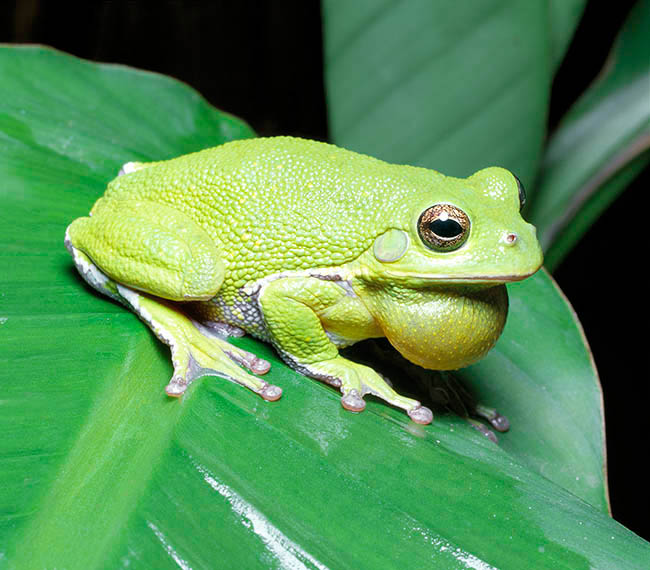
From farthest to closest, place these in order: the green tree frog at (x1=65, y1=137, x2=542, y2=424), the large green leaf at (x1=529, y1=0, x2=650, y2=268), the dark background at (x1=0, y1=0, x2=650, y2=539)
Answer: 1. the dark background at (x1=0, y1=0, x2=650, y2=539)
2. the large green leaf at (x1=529, y1=0, x2=650, y2=268)
3. the green tree frog at (x1=65, y1=137, x2=542, y2=424)

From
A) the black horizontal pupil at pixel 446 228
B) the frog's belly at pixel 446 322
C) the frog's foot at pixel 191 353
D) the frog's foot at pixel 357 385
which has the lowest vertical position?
the frog's foot at pixel 191 353

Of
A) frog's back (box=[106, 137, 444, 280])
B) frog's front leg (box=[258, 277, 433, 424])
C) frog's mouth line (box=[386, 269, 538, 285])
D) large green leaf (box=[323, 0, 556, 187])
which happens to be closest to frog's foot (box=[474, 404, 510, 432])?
frog's front leg (box=[258, 277, 433, 424])

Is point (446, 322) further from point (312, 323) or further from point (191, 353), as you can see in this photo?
point (191, 353)

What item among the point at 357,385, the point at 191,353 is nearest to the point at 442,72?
the point at 357,385

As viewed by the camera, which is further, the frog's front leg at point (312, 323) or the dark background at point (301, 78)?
the dark background at point (301, 78)

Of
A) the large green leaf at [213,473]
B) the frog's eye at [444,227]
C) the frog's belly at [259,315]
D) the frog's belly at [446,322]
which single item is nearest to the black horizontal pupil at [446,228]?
the frog's eye at [444,227]

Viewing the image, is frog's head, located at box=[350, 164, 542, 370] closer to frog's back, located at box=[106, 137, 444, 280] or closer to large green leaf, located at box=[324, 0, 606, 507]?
frog's back, located at box=[106, 137, 444, 280]

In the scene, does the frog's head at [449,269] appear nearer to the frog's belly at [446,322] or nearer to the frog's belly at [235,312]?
the frog's belly at [446,322]
